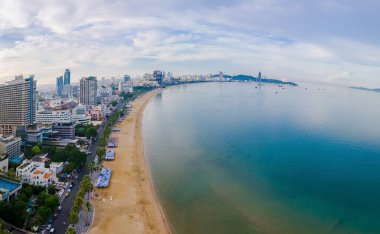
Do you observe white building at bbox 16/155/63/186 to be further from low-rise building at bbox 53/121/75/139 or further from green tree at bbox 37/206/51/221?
low-rise building at bbox 53/121/75/139

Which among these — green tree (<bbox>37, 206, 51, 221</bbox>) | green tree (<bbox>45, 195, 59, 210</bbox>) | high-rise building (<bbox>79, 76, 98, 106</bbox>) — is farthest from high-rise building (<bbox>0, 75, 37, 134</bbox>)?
high-rise building (<bbox>79, 76, 98, 106</bbox>)

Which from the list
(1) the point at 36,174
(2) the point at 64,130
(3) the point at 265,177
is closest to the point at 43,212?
(1) the point at 36,174

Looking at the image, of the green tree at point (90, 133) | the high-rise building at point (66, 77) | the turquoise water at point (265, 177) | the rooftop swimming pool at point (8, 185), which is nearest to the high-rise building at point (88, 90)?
the turquoise water at point (265, 177)

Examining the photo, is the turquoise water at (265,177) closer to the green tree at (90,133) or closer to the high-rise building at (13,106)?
the green tree at (90,133)

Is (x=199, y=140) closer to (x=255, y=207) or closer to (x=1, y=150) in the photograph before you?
(x=255, y=207)

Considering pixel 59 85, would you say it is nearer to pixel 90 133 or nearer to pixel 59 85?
pixel 59 85

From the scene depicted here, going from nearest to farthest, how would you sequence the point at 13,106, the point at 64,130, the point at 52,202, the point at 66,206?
the point at 52,202, the point at 66,206, the point at 13,106, the point at 64,130
